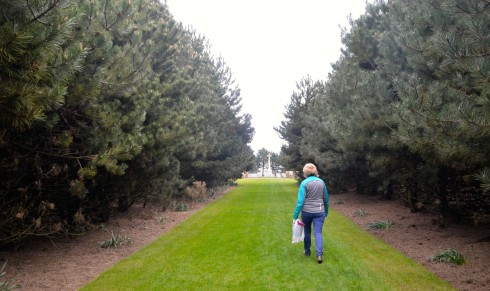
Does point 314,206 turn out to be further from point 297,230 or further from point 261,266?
point 261,266

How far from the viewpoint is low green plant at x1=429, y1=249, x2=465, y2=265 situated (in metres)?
6.98

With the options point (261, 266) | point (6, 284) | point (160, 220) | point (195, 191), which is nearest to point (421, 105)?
point (261, 266)

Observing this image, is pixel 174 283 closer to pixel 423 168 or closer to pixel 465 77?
pixel 465 77

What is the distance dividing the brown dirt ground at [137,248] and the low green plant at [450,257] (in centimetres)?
12

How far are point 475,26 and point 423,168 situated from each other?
4.67 meters

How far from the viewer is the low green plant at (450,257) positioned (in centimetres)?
698

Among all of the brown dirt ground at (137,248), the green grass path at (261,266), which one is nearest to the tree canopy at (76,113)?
the brown dirt ground at (137,248)

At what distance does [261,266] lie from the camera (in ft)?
22.8

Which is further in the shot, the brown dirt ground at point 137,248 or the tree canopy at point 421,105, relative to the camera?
the brown dirt ground at point 137,248

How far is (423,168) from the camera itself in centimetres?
971

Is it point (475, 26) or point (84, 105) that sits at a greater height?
point (475, 26)

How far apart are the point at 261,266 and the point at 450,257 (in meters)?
3.36

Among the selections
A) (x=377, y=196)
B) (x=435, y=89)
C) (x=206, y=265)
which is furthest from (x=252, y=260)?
(x=377, y=196)

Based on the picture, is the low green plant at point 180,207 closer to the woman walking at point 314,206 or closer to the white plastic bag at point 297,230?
the white plastic bag at point 297,230
